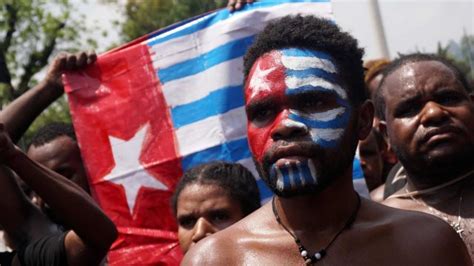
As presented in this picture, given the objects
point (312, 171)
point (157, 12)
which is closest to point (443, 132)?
point (312, 171)

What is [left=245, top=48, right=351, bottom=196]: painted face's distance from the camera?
2467 millimetres

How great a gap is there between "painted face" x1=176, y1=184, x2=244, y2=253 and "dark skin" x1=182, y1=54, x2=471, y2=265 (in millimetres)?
957

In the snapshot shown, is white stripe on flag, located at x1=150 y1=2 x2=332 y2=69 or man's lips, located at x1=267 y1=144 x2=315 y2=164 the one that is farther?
white stripe on flag, located at x1=150 y1=2 x2=332 y2=69

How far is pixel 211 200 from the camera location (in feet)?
12.1

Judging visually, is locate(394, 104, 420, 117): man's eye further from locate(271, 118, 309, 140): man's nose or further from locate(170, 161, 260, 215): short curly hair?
locate(271, 118, 309, 140): man's nose

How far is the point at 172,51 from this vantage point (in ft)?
15.4

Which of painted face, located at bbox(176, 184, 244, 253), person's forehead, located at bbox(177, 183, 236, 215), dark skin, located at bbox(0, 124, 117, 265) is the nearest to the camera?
dark skin, located at bbox(0, 124, 117, 265)

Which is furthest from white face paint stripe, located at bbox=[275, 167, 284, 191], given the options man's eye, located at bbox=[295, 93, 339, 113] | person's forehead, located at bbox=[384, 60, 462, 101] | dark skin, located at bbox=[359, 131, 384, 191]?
dark skin, located at bbox=[359, 131, 384, 191]

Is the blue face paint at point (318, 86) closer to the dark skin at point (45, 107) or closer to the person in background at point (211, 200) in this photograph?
the person in background at point (211, 200)

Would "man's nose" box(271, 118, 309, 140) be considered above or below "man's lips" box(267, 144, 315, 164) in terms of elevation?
above

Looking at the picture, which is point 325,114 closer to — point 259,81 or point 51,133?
point 259,81

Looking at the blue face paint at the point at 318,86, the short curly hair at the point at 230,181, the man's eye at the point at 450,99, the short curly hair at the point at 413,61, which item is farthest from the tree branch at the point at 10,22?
the blue face paint at the point at 318,86

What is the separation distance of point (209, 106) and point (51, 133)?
32.8 inches

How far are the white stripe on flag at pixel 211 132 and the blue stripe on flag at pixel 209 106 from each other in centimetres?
2
